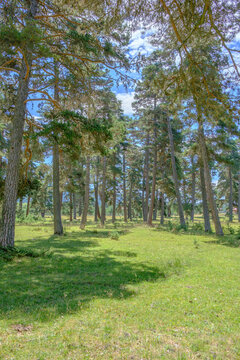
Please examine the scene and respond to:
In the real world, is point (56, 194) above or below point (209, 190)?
below

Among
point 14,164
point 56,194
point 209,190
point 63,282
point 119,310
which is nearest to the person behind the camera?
point 119,310

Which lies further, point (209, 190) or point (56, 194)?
point (209, 190)

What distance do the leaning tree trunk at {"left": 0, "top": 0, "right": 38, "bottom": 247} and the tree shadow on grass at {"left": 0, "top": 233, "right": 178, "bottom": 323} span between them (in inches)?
48.2

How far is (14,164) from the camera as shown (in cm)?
800

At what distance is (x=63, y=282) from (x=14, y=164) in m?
4.82

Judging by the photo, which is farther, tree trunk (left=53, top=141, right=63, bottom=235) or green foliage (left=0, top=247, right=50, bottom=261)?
tree trunk (left=53, top=141, right=63, bottom=235)

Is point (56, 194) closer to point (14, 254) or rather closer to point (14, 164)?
point (14, 164)

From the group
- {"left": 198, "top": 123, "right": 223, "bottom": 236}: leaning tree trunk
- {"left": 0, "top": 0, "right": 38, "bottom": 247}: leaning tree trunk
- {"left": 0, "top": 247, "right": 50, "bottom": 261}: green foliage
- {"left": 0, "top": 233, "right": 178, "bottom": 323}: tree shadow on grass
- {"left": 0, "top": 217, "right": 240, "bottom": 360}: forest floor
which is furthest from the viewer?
{"left": 198, "top": 123, "right": 223, "bottom": 236}: leaning tree trunk

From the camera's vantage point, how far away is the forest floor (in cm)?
264

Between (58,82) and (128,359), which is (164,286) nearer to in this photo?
(128,359)

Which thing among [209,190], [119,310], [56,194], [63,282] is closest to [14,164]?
[63,282]

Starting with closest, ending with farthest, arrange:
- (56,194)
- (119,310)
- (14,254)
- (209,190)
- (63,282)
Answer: (119,310) < (63,282) < (14,254) < (56,194) < (209,190)

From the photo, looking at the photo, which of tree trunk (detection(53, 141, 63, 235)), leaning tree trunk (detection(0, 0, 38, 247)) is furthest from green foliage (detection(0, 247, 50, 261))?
tree trunk (detection(53, 141, 63, 235))

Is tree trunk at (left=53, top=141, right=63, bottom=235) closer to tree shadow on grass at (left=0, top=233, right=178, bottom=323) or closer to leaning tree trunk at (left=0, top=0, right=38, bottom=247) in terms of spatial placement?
leaning tree trunk at (left=0, top=0, right=38, bottom=247)
